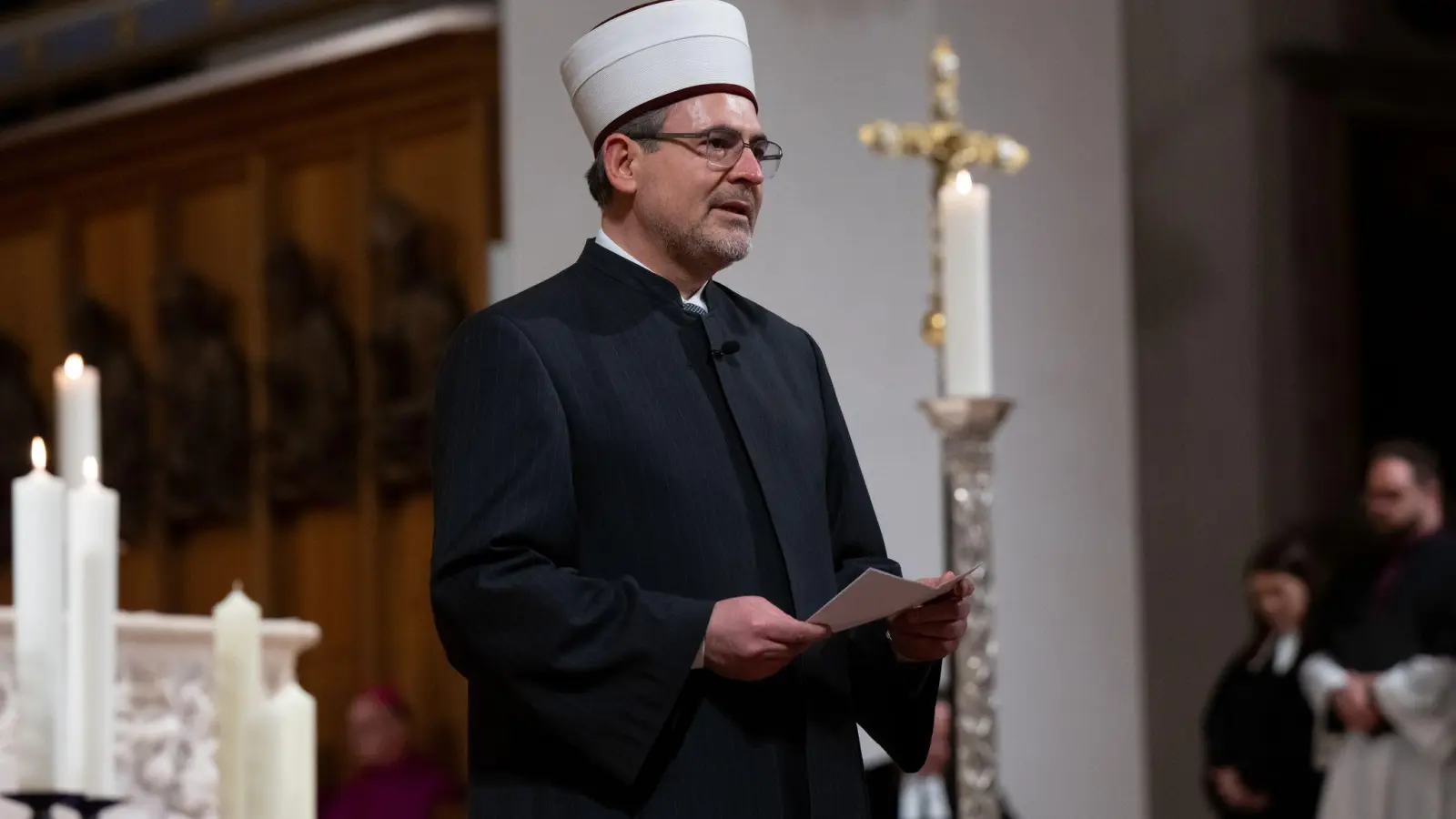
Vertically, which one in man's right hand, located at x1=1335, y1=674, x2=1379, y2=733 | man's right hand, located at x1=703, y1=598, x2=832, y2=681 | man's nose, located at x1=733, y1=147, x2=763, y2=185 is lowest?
man's right hand, located at x1=1335, y1=674, x2=1379, y2=733

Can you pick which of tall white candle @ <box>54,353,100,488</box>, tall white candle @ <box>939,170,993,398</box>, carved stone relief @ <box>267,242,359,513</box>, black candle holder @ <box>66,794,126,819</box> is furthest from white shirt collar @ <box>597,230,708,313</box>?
carved stone relief @ <box>267,242,359,513</box>

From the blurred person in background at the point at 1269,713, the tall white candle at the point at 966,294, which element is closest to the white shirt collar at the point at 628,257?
the tall white candle at the point at 966,294

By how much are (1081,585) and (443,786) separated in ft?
9.19

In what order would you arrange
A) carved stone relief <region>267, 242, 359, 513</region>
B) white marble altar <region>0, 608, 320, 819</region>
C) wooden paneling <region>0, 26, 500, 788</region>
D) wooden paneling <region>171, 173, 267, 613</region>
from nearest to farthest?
white marble altar <region>0, 608, 320, 819</region> < wooden paneling <region>0, 26, 500, 788</region> < carved stone relief <region>267, 242, 359, 513</region> < wooden paneling <region>171, 173, 267, 613</region>

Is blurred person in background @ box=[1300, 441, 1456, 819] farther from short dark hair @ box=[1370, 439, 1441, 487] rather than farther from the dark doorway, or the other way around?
the dark doorway

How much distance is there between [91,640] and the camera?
2.14 metres

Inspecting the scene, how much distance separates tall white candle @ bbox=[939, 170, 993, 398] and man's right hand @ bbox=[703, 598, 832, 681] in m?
2.05

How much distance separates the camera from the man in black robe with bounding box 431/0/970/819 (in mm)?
2184

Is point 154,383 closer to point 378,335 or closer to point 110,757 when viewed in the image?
point 378,335

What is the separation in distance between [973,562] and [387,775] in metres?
4.80

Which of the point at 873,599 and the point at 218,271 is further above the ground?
the point at 218,271

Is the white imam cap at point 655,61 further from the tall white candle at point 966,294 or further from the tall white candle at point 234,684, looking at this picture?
the tall white candle at point 966,294

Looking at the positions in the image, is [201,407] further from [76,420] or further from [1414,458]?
[76,420]

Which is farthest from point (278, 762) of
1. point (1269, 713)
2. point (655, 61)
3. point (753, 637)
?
point (1269, 713)
